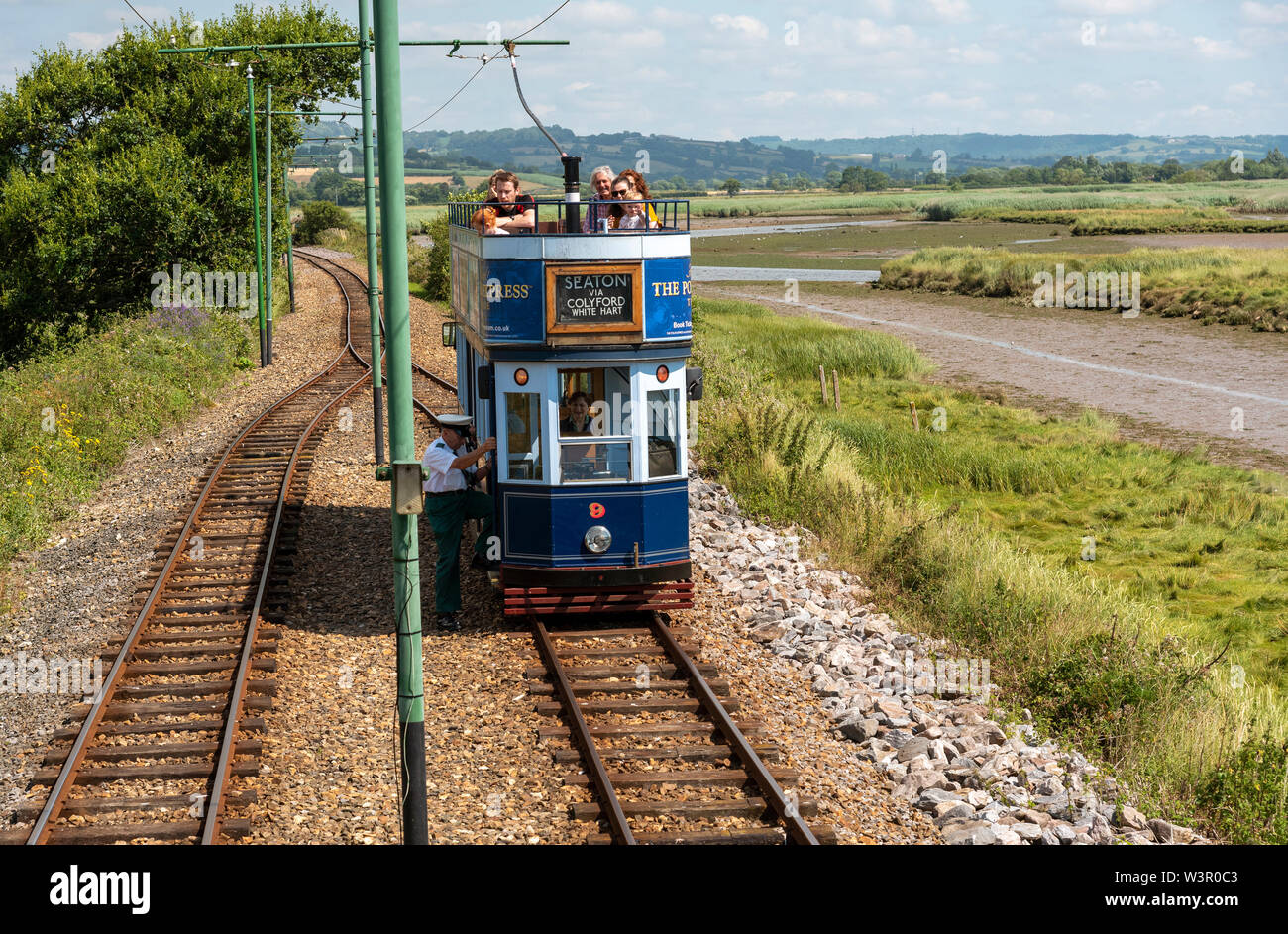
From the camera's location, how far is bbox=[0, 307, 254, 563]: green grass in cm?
1939

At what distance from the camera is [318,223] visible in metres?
102

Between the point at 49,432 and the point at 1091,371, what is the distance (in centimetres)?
3362

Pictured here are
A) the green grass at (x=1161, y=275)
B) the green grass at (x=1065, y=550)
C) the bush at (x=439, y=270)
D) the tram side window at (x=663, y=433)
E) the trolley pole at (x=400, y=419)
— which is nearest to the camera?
the trolley pole at (x=400, y=419)

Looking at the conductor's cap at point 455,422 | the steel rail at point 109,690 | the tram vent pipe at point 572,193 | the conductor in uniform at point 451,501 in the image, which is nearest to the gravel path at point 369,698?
the steel rail at point 109,690

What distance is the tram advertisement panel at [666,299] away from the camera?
514 inches

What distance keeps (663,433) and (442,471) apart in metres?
2.41

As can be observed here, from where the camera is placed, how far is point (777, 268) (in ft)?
285

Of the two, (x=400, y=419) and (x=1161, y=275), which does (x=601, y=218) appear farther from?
(x=1161, y=275)

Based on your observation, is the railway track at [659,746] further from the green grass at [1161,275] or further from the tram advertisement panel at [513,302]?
the green grass at [1161,275]

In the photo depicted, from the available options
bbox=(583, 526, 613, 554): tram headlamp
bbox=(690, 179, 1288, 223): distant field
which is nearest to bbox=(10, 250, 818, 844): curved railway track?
bbox=(583, 526, 613, 554): tram headlamp

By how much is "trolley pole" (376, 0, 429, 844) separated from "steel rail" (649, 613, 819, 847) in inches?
96.6

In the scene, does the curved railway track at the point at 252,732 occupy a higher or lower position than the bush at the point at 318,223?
lower

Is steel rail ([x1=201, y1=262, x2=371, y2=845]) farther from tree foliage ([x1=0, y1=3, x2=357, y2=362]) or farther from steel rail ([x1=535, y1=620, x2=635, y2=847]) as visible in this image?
tree foliage ([x1=0, y1=3, x2=357, y2=362])

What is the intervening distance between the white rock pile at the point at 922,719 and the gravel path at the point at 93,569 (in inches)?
266
